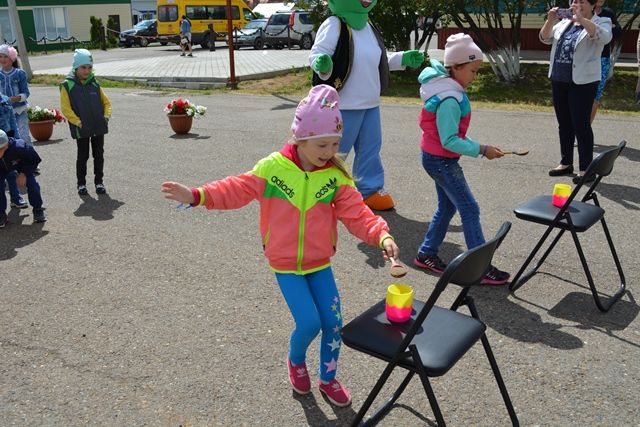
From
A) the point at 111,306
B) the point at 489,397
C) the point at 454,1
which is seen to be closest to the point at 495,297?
the point at 489,397

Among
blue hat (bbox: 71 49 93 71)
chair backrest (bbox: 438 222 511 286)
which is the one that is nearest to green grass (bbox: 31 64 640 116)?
blue hat (bbox: 71 49 93 71)

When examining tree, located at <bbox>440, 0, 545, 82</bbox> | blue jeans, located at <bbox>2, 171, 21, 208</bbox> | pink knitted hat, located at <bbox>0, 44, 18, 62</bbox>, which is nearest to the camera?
blue jeans, located at <bbox>2, 171, 21, 208</bbox>

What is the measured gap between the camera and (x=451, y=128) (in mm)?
4203

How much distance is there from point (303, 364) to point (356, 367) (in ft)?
1.32

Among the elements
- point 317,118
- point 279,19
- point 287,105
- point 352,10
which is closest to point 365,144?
point 352,10

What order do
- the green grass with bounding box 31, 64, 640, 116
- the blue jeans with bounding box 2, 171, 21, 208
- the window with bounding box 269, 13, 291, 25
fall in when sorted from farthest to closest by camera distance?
the window with bounding box 269, 13, 291, 25
the green grass with bounding box 31, 64, 640, 116
the blue jeans with bounding box 2, 171, 21, 208

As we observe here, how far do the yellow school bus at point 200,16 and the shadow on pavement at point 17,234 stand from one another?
26.4m

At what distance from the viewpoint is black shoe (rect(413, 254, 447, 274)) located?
486 cm

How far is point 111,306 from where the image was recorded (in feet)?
14.6

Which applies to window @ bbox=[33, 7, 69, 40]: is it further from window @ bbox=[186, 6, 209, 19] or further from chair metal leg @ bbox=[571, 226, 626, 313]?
chair metal leg @ bbox=[571, 226, 626, 313]

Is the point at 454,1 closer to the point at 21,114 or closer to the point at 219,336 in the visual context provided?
the point at 21,114

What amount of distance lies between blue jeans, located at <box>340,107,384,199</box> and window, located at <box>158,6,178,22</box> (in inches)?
1162

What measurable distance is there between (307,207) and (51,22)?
150 feet

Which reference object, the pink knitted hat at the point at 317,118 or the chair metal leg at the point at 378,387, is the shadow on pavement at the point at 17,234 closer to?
the pink knitted hat at the point at 317,118
